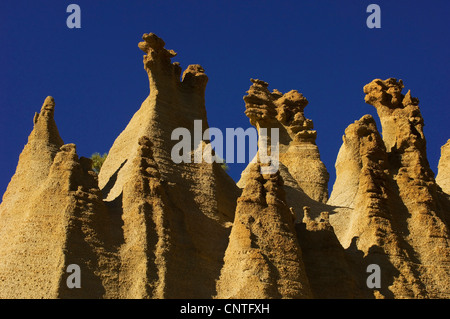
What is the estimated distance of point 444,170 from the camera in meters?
50.5

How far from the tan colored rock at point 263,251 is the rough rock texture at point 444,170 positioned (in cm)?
1754

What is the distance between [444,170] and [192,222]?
69.3 feet

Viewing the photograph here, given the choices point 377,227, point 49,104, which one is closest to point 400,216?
point 377,227

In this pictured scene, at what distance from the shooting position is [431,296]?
3359 cm

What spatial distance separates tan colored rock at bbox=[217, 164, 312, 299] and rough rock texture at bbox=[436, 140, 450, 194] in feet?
57.5

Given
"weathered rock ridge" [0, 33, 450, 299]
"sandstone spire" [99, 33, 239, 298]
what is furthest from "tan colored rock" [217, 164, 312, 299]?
"sandstone spire" [99, 33, 239, 298]

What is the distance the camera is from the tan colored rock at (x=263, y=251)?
30.0 m

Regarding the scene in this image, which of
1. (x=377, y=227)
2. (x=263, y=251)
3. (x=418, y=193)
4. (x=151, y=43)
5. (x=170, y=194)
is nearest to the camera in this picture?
(x=263, y=251)

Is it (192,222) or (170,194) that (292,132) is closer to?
(192,222)

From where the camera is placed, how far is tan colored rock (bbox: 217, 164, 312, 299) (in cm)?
3000
